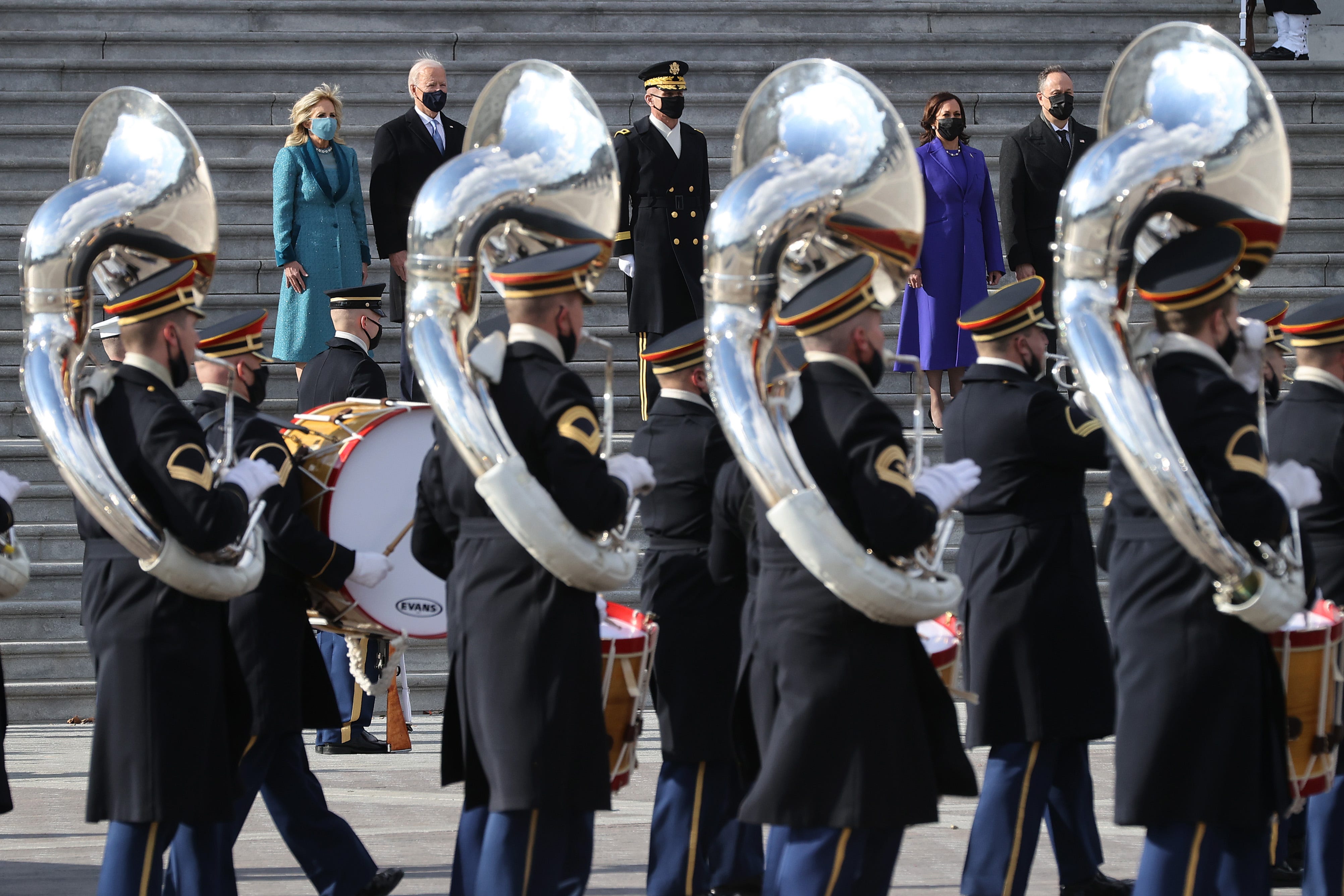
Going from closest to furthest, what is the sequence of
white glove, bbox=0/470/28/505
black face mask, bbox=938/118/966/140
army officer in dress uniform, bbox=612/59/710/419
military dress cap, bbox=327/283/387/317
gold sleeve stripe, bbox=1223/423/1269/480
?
1. gold sleeve stripe, bbox=1223/423/1269/480
2. white glove, bbox=0/470/28/505
3. military dress cap, bbox=327/283/387/317
4. army officer in dress uniform, bbox=612/59/710/419
5. black face mask, bbox=938/118/966/140

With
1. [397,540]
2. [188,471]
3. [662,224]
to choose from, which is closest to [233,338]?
[397,540]

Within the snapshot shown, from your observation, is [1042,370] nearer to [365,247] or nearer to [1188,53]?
[1188,53]

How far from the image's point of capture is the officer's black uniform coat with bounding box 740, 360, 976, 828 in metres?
4.33

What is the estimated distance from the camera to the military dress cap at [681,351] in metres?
6.03

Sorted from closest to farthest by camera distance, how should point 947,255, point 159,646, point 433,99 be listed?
point 159,646
point 433,99
point 947,255

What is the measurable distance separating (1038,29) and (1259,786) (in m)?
9.93

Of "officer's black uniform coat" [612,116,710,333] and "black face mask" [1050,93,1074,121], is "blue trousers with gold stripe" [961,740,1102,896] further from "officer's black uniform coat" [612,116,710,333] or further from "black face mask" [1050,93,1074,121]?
Answer: "black face mask" [1050,93,1074,121]

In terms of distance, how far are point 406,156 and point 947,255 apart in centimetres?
294

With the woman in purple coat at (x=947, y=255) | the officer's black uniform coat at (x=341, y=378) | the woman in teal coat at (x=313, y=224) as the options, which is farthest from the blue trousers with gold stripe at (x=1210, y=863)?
the woman in teal coat at (x=313, y=224)

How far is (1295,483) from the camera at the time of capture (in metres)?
4.48

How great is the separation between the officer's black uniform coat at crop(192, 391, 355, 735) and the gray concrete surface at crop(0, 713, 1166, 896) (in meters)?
0.67

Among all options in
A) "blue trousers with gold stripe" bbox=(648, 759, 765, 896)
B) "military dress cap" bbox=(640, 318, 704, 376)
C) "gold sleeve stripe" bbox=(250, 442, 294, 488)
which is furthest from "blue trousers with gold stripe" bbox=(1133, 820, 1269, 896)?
"gold sleeve stripe" bbox=(250, 442, 294, 488)

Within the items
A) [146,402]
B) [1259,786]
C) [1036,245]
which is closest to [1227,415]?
[1259,786]

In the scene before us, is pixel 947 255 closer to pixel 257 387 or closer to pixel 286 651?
pixel 257 387
